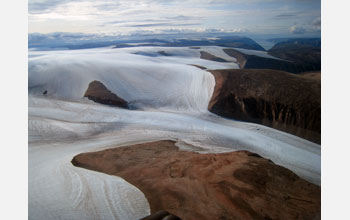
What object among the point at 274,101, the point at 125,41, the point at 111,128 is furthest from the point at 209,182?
the point at 125,41

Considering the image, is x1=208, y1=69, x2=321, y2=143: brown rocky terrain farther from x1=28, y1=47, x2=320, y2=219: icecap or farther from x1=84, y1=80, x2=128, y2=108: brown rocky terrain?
x1=84, y1=80, x2=128, y2=108: brown rocky terrain

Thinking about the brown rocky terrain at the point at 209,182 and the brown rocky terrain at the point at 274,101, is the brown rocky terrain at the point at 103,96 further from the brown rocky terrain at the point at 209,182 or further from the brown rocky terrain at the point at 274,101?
the brown rocky terrain at the point at 274,101

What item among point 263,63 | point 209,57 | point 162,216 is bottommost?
point 162,216

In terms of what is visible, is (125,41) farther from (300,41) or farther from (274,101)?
(300,41)

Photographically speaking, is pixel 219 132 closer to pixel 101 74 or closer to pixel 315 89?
pixel 315 89

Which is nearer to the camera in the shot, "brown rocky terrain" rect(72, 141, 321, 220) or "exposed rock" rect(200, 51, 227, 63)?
"brown rocky terrain" rect(72, 141, 321, 220)

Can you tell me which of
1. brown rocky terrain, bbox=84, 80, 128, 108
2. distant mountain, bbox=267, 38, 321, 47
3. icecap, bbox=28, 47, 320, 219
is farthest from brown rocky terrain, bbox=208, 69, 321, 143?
brown rocky terrain, bbox=84, 80, 128, 108

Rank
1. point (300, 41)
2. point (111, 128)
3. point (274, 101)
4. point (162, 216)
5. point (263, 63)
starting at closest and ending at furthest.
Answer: point (162, 216) → point (111, 128) → point (274, 101) → point (300, 41) → point (263, 63)
